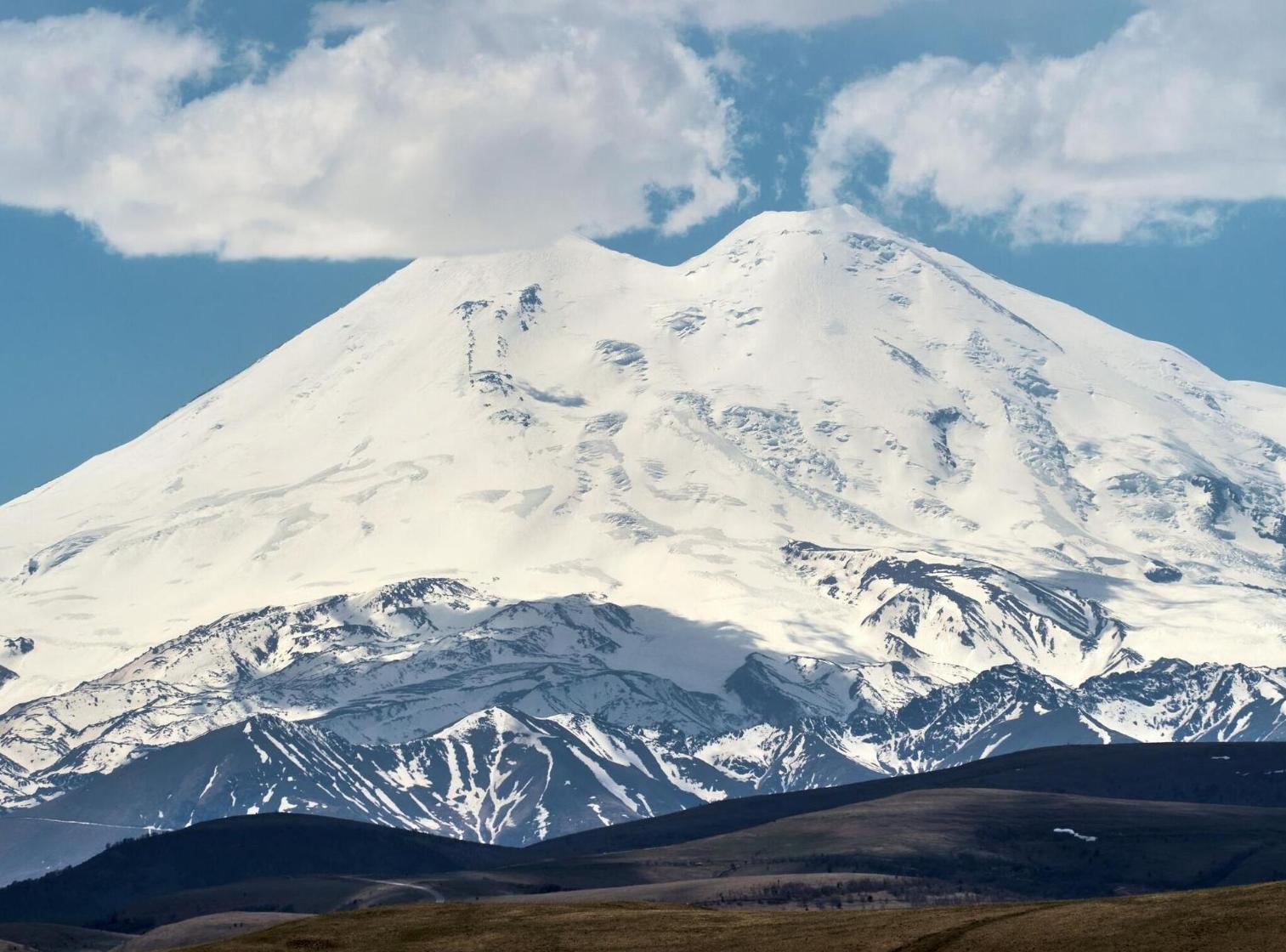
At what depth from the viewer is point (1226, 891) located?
17200 cm

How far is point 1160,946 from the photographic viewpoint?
15662 centimetres

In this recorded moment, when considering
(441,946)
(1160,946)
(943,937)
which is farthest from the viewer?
(441,946)

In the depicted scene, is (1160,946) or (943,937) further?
(943,937)

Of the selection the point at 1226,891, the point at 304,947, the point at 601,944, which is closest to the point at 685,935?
the point at 601,944

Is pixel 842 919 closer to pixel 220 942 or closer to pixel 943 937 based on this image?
pixel 943 937

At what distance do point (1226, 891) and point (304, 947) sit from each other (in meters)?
64.7

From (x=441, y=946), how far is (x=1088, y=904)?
45.9 m

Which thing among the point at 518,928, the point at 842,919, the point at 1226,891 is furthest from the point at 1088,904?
the point at 518,928

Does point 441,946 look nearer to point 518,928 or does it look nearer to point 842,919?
point 518,928

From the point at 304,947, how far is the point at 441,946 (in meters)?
9.88

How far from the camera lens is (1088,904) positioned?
176 metres

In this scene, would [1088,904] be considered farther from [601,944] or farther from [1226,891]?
[601,944]

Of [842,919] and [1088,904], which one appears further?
[842,919]

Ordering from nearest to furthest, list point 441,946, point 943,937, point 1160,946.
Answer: point 1160,946
point 943,937
point 441,946
